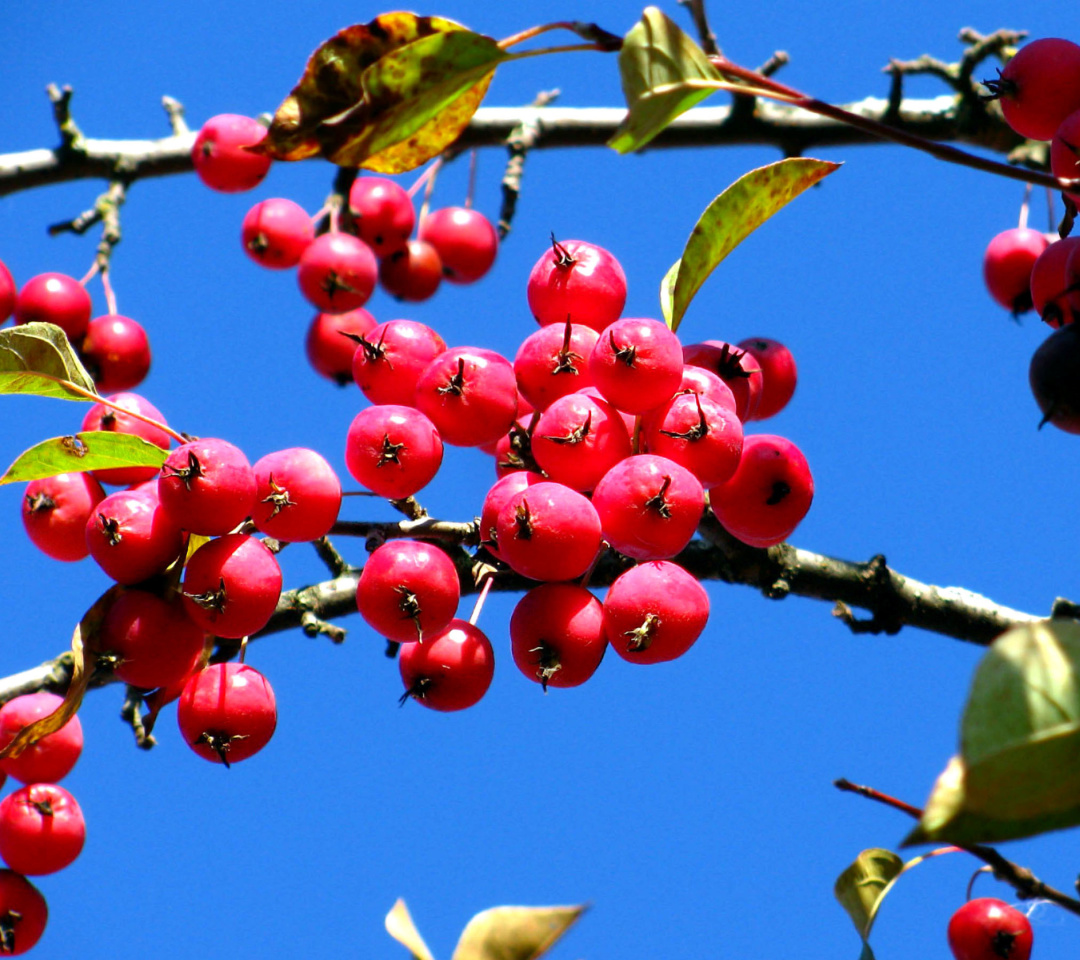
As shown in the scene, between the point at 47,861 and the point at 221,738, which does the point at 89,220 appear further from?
the point at 221,738

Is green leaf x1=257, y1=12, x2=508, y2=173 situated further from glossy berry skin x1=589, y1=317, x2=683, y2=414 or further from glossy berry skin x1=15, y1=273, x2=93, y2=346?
glossy berry skin x1=15, y1=273, x2=93, y2=346

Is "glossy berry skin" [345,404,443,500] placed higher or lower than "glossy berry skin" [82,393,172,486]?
lower

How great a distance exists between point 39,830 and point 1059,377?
185 cm

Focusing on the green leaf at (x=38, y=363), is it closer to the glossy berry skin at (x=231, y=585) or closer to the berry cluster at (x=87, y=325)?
the glossy berry skin at (x=231, y=585)

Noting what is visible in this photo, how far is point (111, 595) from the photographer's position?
5.03 feet

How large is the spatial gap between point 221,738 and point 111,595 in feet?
0.83

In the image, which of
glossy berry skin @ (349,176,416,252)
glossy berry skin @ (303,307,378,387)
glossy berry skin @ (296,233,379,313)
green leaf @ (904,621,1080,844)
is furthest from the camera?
glossy berry skin @ (349,176,416,252)

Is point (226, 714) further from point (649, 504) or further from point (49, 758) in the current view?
point (49, 758)

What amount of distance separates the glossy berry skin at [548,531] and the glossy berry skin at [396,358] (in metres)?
0.36

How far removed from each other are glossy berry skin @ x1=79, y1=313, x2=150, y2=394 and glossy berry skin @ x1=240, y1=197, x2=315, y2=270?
407mm

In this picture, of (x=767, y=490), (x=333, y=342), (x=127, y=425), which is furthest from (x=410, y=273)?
(x=767, y=490)

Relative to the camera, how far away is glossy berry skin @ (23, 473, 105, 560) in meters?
1.72

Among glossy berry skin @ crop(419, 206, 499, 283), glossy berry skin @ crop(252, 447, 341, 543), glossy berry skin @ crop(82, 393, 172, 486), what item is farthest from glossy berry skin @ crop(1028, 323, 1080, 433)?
glossy berry skin @ crop(419, 206, 499, 283)

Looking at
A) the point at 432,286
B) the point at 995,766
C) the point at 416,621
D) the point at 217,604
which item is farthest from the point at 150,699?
the point at 432,286
